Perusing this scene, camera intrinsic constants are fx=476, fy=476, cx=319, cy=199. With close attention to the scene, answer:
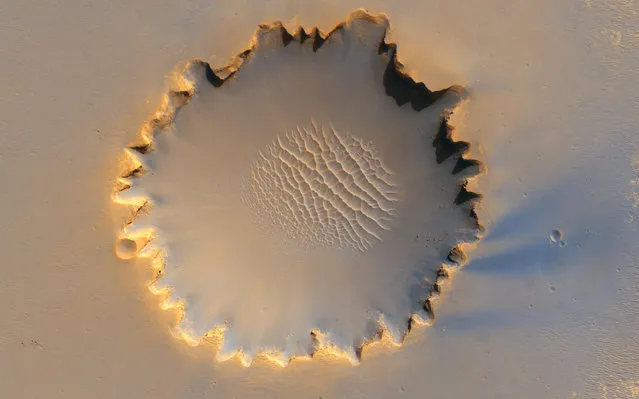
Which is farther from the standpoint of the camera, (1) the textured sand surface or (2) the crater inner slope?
(1) the textured sand surface

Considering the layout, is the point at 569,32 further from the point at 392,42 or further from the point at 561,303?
the point at 561,303

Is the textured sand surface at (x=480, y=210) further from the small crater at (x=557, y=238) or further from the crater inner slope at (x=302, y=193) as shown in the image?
the crater inner slope at (x=302, y=193)

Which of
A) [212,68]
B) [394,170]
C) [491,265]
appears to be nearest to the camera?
[394,170]

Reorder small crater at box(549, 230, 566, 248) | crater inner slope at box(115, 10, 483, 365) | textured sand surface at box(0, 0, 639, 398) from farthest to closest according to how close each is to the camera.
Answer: small crater at box(549, 230, 566, 248) → textured sand surface at box(0, 0, 639, 398) → crater inner slope at box(115, 10, 483, 365)

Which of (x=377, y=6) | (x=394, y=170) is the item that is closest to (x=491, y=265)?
(x=394, y=170)

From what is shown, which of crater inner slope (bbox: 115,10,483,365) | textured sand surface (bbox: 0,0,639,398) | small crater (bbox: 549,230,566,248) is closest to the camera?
crater inner slope (bbox: 115,10,483,365)

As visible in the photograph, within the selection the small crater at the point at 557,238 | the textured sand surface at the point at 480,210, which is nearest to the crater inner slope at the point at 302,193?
the textured sand surface at the point at 480,210

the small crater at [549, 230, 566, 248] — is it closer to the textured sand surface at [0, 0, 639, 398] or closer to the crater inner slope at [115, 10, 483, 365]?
the textured sand surface at [0, 0, 639, 398]

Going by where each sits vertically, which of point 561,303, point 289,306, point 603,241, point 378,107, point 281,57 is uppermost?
point 281,57

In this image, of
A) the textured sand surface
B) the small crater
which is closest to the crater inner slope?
Result: the textured sand surface
